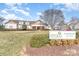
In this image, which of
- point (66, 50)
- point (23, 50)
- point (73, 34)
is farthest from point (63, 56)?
point (23, 50)

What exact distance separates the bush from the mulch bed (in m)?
0.03

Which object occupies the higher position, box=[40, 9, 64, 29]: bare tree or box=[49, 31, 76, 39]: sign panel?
box=[40, 9, 64, 29]: bare tree

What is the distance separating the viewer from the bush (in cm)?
112

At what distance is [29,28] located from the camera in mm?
1119

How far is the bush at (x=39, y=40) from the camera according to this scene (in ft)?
3.66

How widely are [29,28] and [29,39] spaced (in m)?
0.07

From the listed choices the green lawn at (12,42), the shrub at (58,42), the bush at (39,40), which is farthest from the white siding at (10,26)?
the shrub at (58,42)

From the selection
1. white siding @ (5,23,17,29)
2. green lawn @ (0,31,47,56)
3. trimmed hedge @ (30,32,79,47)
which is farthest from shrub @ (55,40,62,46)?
white siding @ (5,23,17,29)

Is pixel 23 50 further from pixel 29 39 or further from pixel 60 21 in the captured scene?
pixel 60 21

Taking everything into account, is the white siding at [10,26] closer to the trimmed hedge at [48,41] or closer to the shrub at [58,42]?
the trimmed hedge at [48,41]

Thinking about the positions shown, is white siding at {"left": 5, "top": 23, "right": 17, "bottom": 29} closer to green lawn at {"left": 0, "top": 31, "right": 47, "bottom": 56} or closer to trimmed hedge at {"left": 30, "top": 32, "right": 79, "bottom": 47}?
green lawn at {"left": 0, "top": 31, "right": 47, "bottom": 56}

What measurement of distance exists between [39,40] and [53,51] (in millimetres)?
110

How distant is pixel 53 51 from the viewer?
44.0 inches

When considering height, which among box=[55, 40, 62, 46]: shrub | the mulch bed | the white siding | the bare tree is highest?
the bare tree
